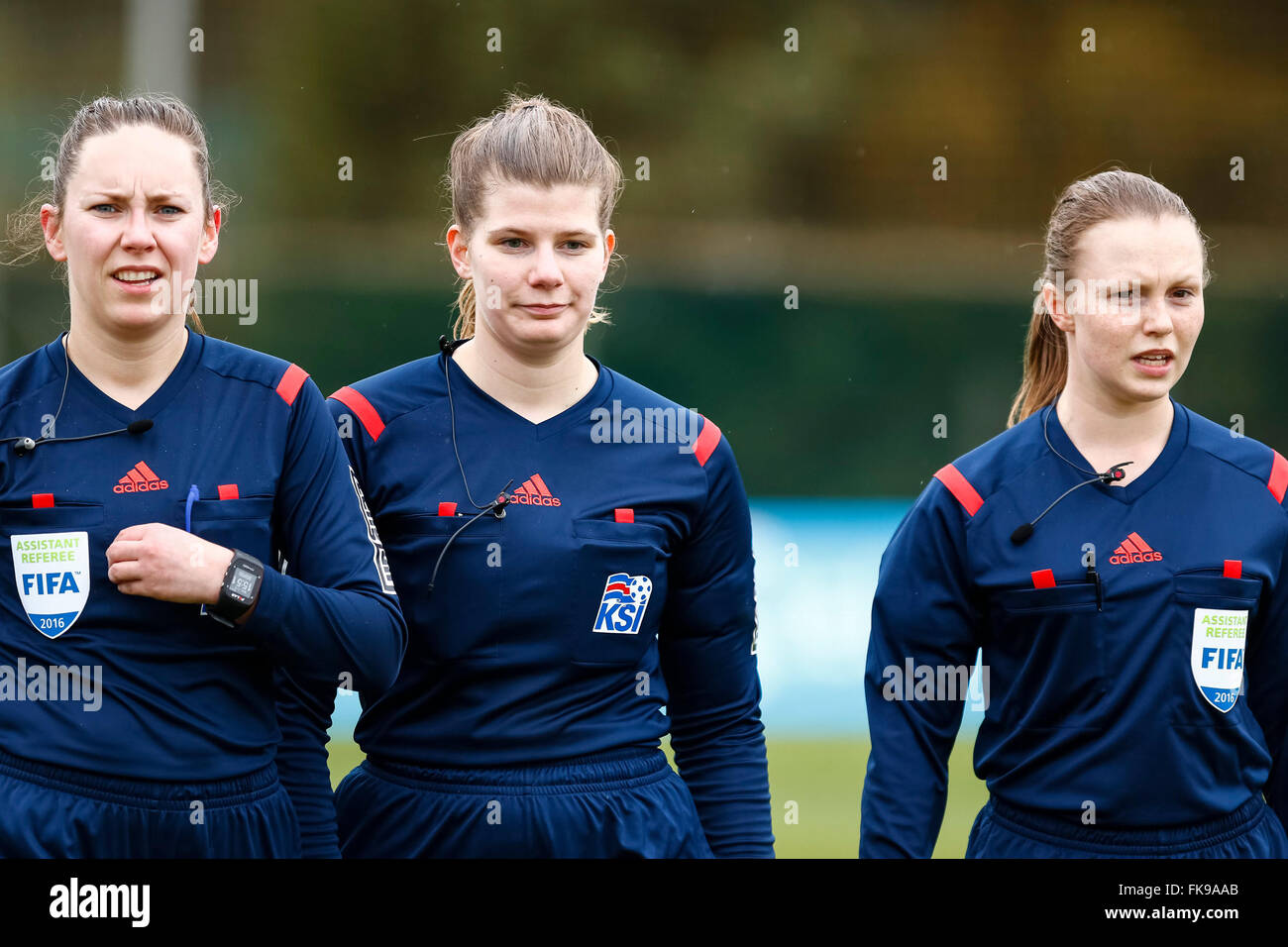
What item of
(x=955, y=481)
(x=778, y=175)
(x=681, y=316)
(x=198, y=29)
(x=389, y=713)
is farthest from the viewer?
(x=778, y=175)

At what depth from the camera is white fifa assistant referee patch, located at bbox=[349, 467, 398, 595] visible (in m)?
2.44

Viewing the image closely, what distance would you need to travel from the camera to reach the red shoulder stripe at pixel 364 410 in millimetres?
2664

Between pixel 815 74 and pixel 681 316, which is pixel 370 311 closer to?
pixel 681 316

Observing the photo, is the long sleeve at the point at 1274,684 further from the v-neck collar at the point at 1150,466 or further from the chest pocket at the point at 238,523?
the chest pocket at the point at 238,523

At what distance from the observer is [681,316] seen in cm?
1162

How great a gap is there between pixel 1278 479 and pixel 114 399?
191cm

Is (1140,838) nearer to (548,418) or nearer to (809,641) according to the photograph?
(548,418)

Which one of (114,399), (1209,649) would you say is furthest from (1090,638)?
(114,399)

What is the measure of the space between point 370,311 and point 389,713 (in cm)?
935

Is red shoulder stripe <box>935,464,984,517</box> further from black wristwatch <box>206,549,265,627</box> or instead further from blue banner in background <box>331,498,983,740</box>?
blue banner in background <box>331,498,983,740</box>

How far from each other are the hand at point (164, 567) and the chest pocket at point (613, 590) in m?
0.60

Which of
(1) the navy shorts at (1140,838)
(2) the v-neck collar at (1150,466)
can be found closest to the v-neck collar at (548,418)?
(2) the v-neck collar at (1150,466)

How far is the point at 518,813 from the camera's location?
8.30 feet
